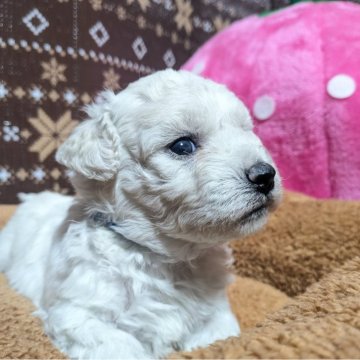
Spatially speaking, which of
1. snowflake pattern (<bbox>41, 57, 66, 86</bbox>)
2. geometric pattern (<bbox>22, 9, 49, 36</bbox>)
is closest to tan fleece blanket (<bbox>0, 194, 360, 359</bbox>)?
snowflake pattern (<bbox>41, 57, 66, 86</bbox>)

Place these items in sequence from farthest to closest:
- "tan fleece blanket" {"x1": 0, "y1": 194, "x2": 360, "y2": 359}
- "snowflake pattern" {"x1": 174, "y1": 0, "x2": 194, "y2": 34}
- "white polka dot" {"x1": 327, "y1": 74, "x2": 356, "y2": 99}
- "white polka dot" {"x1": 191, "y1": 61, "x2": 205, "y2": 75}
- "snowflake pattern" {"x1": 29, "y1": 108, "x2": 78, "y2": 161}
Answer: "snowflake pattern" {"x1": 174, "y1": 0, "x2": 194, "y2": 34} < "white polka dot" {"x1": 191, "y1": 61, "x2": 205, "y2": 75} < "snowflake pattern" {"x1": 29, "y1": 108, "x2": 78, "y2": 161} < "white polka dot" {"x1": 327, "y1": 74, "x2": 356, "y2": 99} < "tan fleece blanket" {"x1": 0, "y1": 194, "x2": 360, "y2": 359}

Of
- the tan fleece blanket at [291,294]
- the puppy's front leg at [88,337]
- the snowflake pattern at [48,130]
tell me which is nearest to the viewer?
the tan fleece blanket at [291,294]

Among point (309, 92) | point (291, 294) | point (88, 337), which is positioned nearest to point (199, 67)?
point (309, 92)

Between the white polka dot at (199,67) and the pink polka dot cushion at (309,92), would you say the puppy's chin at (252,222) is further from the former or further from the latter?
the white polka dot at (199,67)

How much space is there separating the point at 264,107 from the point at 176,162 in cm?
122

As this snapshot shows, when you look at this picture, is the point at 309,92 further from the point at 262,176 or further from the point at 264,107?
the point at 262,176

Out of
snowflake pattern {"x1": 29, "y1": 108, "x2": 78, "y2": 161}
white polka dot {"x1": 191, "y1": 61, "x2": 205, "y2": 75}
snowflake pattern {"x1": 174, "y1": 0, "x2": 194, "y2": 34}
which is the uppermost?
snowflake pattern {"x1": 174, "y1": 0, "x2": 194, "y2": 34}

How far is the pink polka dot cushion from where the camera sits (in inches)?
89.8

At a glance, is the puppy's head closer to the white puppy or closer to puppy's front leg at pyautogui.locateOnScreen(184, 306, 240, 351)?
the white puppy

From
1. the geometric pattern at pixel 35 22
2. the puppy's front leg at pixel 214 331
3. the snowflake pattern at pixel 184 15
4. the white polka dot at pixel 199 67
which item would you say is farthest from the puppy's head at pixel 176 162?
the snowflake pattern at pixel 184 15

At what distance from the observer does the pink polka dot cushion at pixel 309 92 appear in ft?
7.48

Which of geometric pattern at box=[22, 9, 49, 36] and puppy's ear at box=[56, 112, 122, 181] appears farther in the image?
geometric pattern at box=[22, 9, 49, 36]

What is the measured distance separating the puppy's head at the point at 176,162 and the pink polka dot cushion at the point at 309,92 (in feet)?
3.03

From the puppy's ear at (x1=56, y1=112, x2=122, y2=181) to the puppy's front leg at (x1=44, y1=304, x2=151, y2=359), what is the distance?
1.30 ft
